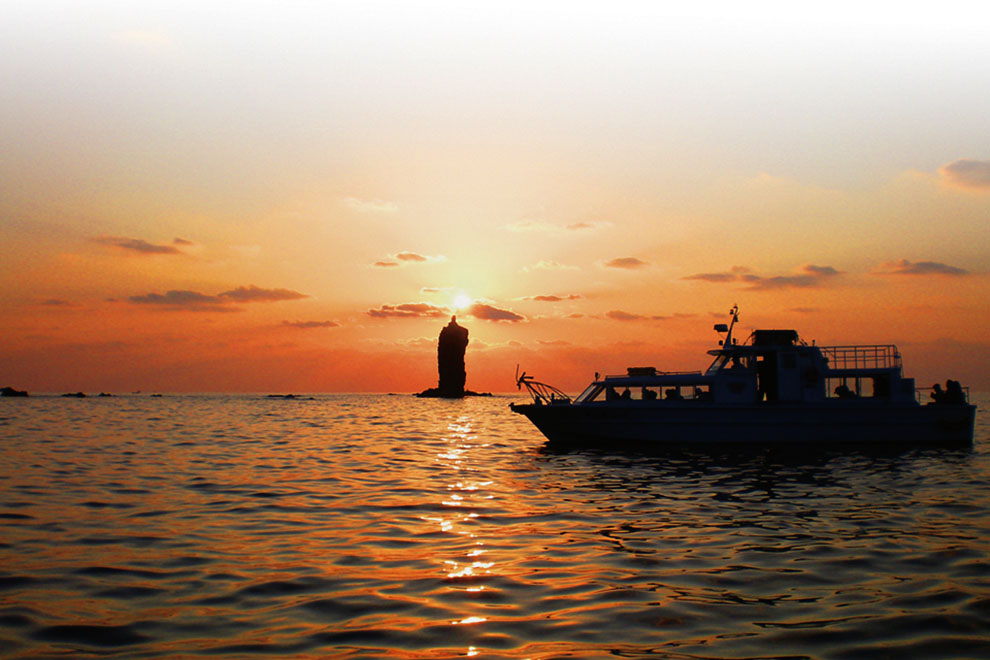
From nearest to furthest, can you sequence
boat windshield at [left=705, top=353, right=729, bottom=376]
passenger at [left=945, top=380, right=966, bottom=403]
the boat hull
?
1. the boat hull
2. boat windshield at [left=705, top=353, right=729, bottom=376]
3. passenger at [left=945, top=380, right=966, bottom=403]

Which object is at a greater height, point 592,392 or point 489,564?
point 592,392

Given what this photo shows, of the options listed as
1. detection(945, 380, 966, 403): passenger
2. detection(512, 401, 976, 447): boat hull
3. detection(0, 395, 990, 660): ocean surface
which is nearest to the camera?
detection(0, 395, 990, 660): ocean surface

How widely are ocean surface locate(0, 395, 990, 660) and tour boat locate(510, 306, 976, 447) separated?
913 centimetres

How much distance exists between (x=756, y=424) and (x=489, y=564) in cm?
2575

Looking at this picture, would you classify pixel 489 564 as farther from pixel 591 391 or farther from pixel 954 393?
pixel 954 393

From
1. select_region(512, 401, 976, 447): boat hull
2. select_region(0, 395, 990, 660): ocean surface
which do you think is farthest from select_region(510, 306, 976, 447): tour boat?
select_region(0, 395, 990, 660): ocean surface

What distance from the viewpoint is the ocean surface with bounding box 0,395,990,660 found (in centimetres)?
803

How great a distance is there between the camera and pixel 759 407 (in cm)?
3356

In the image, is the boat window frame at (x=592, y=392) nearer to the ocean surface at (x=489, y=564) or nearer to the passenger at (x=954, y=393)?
the ocean surface at (x=489, y=564)

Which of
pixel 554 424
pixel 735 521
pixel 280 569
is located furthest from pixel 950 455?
pixel 280 569

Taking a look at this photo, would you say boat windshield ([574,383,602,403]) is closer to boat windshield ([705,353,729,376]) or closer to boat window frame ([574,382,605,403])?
boat window frame ([574,382,605,403])

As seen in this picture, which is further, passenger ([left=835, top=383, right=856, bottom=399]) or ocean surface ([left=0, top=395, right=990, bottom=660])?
passenger ([left=835, top=383, right=856, bottom=399])

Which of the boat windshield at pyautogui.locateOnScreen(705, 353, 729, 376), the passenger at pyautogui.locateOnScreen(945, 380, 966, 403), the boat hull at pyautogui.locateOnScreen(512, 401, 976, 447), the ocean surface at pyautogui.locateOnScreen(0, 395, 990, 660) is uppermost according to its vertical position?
the boat windshield at pyautogui.locateOnScreen(705, 353, 729, 376)

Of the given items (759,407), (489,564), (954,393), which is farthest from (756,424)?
(489,564)
